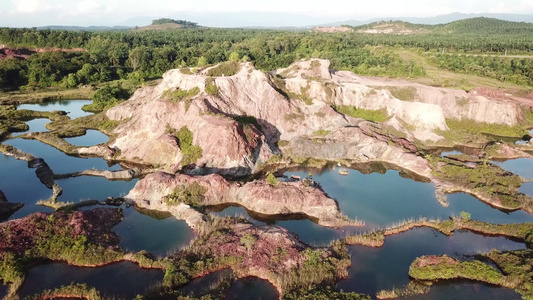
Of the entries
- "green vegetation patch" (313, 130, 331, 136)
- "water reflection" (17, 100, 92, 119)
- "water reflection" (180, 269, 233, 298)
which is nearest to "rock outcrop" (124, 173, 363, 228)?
"water reflection" (180, 269, 233, 298)

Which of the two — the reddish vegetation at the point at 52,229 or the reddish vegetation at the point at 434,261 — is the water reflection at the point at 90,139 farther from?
the reddish vegetation at the point at 434,261

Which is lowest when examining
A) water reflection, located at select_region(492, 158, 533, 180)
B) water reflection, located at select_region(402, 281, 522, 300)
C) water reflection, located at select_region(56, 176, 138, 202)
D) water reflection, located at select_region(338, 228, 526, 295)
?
water reflection, located at select_region(402, 281, 522, 300)

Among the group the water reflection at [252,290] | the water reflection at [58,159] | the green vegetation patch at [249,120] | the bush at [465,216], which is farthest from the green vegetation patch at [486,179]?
the water reflection at [58,159]

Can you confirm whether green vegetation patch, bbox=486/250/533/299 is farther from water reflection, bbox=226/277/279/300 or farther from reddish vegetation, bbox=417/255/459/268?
water reflection, bbox=226/277/279/300

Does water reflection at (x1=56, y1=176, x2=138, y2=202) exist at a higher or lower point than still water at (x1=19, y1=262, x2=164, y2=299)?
higher

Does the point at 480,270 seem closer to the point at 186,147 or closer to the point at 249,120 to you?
the point at 186,147

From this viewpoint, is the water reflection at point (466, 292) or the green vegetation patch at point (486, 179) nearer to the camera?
the water reflection at point (466, 292)

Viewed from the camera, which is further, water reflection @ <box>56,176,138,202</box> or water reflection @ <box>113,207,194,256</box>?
water reflection @ <box>56,176,138,202</box>
